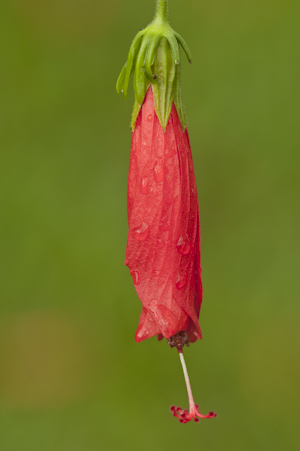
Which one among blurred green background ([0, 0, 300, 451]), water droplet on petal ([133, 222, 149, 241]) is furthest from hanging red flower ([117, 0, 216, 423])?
blurred green background ([0, 0, 300, 451])

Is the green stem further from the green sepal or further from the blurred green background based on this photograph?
the blurred green background

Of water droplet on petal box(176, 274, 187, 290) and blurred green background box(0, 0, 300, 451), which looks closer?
water droplet on petal box(176, 274, 187, 290)

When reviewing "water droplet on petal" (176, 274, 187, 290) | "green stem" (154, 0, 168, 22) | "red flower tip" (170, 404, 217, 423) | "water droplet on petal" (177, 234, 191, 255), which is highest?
"green stem" (154, 0, 168, 22)

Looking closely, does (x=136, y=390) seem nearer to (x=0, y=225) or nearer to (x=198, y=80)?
(x=0, y=225)

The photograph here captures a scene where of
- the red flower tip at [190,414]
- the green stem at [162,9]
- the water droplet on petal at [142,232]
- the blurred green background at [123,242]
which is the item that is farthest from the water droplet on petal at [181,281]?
the blurred green background at [123,242]

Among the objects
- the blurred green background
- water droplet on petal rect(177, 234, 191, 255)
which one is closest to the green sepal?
water droplet on petal rect(177, 234, 191, 255)

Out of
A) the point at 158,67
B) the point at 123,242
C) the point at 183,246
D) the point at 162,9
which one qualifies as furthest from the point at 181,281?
the point at 123,242

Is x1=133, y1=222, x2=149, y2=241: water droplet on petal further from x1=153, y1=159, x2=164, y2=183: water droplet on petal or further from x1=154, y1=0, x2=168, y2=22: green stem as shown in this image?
x1=154, y1=0, x2=168, y2=22: green stem

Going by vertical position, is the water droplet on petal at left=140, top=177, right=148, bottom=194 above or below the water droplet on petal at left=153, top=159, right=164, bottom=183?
below
